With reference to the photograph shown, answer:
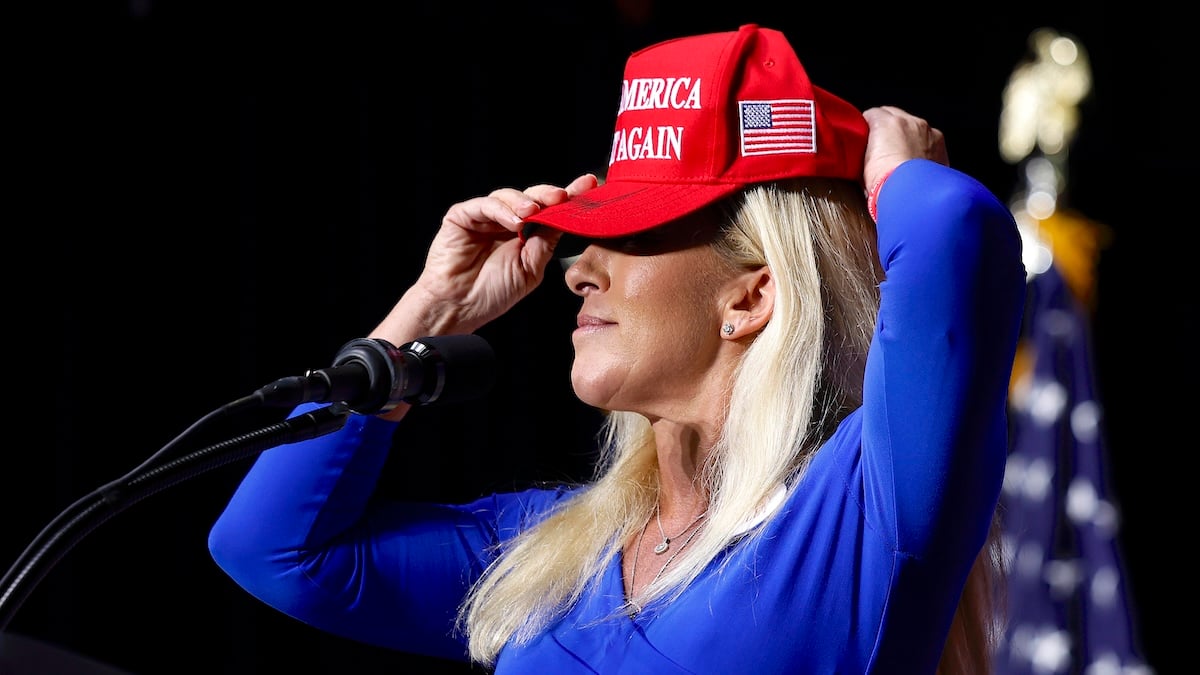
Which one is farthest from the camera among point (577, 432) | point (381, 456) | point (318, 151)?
point (577, 432)

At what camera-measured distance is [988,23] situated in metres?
3.73

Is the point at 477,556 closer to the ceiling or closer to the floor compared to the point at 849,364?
closer to the floor

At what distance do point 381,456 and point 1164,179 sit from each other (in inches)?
144

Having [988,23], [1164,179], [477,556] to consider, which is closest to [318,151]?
[477,556]

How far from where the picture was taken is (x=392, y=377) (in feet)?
3.14

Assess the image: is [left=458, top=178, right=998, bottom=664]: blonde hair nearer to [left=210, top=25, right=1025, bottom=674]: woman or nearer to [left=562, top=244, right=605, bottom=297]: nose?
[left=210, top=25, right=1025, bottom=674]: woman

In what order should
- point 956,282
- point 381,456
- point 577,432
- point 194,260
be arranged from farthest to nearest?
point 577,432, point 194,260, point 381,456, point 956,282

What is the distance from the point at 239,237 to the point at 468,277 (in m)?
0.83

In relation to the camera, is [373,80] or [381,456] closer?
[381,456]

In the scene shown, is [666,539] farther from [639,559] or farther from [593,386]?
[593,386]

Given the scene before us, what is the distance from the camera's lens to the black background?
2.00 m

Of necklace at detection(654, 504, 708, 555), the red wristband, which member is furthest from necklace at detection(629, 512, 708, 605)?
the red wristband

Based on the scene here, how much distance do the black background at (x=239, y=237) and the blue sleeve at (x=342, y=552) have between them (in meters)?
0.49

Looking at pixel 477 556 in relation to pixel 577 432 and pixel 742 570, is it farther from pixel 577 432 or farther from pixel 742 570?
pixel 577 432
